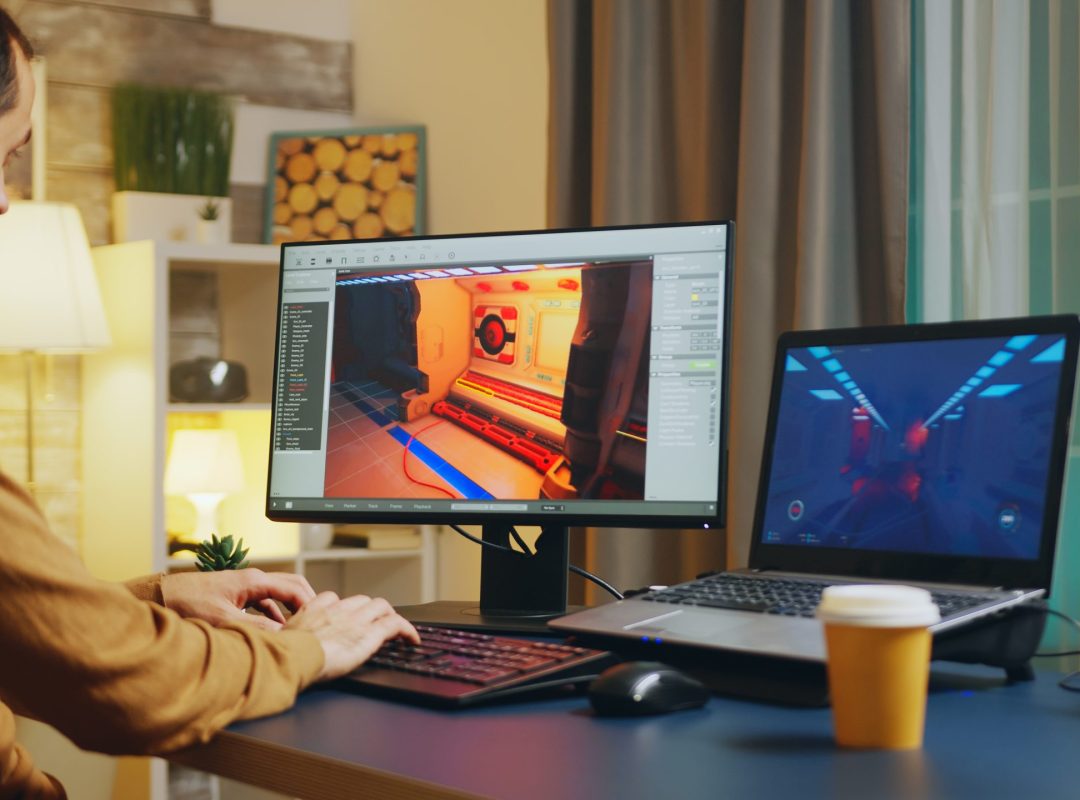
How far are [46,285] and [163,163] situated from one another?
56 cm

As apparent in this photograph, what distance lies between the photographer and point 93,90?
322 cm

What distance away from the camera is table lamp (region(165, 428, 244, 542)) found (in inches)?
116

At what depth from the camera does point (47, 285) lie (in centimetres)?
275

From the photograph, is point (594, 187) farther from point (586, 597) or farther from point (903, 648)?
point (903, 648)

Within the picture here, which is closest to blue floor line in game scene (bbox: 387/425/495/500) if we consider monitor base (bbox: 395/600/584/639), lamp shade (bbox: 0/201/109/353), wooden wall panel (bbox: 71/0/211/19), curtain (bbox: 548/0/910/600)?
monitor base (bbox: 395/600/584/639)

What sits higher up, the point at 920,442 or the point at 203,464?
the point at 920,442

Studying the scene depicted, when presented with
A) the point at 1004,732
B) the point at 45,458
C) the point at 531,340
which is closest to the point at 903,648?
the point at 1004,732

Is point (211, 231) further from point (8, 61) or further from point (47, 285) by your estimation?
point (8, 61)

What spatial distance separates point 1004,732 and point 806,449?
48cm

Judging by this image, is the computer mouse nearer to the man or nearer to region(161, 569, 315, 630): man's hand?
the man

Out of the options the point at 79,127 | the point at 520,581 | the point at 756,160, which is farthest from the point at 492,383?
the point at 79,127

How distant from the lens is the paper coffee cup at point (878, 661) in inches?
35.7

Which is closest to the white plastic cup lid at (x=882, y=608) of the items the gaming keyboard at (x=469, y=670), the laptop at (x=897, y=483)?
the laptop at (x=897, y=483)

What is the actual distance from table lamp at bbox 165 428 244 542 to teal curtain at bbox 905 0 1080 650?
1.58 m
